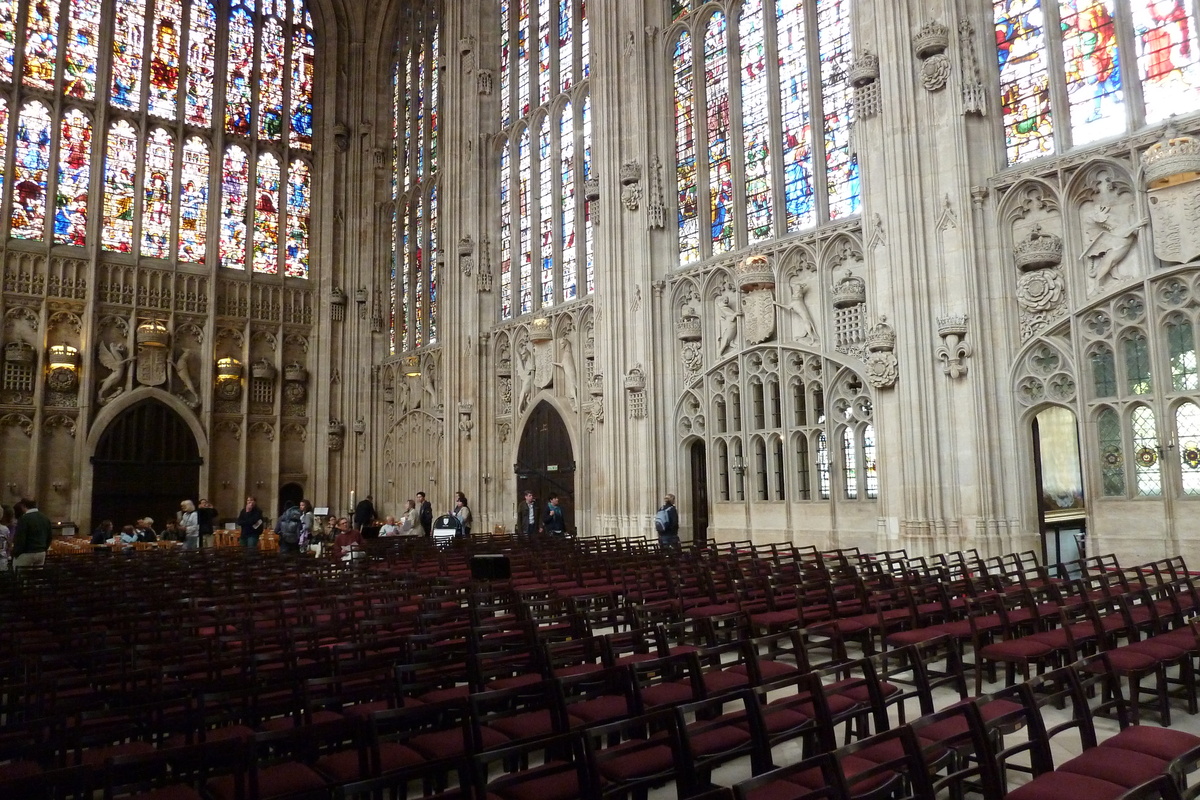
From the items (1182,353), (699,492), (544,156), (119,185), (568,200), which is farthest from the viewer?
(119,185)

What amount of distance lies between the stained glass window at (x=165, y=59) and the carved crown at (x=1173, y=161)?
2882cm

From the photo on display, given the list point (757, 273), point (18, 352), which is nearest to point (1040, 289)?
point (757, 273)

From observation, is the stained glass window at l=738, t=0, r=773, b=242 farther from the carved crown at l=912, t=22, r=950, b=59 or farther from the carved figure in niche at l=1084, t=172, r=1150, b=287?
the carved figure in niche at l=1084, t=172, r=1150, b=287

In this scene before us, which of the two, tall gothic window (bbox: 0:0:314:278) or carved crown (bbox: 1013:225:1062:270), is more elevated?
tall gothic window (bbox: 0:0:314:278)

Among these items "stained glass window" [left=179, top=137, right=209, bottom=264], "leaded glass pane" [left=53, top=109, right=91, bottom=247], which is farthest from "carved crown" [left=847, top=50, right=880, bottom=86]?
"leaded glass pane" [left=53, top=109, right=91, bottom=247]

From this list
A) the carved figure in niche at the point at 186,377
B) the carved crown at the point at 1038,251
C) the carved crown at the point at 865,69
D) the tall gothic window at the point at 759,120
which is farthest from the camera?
the carved figure in niche at the point at 186,377

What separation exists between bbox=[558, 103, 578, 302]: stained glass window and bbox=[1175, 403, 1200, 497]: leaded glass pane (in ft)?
46.9

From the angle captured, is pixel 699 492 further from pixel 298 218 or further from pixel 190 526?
pixel 298 218

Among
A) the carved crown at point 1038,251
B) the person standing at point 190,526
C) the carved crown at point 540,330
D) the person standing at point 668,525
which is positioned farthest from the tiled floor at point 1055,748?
the carved crown at point 540,330

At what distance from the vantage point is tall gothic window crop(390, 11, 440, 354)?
2931 centimetres

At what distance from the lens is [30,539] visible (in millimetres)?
13156

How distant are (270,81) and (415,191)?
7170 millimetres

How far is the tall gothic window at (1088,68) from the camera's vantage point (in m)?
12.7

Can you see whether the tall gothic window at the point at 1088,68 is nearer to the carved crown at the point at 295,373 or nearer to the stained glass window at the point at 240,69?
the carved crown at the point at 295,373
